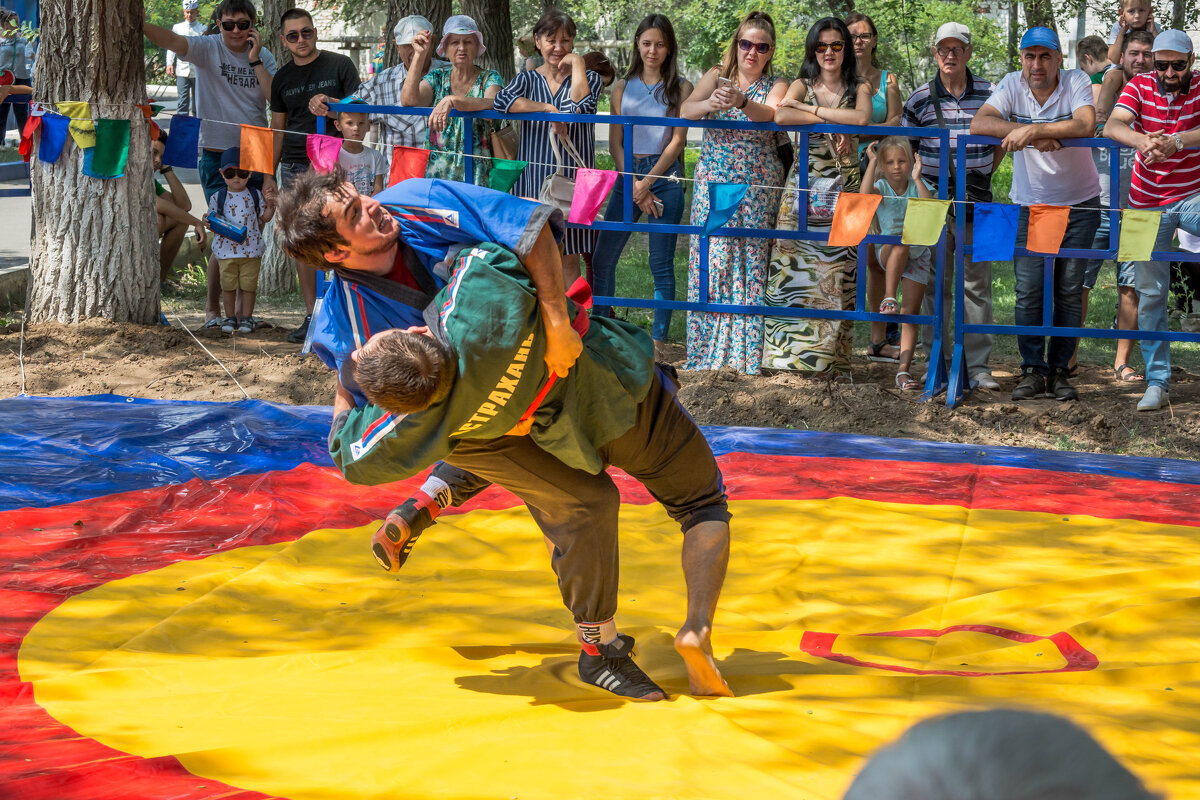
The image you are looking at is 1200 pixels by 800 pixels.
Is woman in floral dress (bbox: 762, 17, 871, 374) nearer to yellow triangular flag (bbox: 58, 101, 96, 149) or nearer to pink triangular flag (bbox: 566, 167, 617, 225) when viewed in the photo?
pink triangular flag (bbox: 566, 167, 617, 225)

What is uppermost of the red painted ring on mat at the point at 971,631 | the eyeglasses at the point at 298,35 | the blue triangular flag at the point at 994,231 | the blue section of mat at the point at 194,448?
the eyeglasses at the point at 298,35

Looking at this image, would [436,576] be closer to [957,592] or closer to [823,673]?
[823,673]

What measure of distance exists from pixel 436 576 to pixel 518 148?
3869 millimetres

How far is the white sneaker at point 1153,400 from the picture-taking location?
619 cm

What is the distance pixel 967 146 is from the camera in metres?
6.60

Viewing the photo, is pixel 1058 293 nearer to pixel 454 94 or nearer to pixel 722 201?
pixel 722 201

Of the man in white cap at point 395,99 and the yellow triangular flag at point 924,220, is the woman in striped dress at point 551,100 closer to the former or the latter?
the man in white cap at point 395,99

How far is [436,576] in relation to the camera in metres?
3.86

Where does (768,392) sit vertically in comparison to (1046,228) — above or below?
below

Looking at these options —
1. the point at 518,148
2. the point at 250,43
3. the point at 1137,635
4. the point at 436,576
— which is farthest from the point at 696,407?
the point at 250,43

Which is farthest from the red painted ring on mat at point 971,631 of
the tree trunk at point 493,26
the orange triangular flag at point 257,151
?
the tree trunk at point 493,26

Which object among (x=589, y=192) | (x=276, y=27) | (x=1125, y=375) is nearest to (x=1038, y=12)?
(x=276, y=27)

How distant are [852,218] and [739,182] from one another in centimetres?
75

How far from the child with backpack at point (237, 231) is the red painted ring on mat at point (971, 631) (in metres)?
5.39
